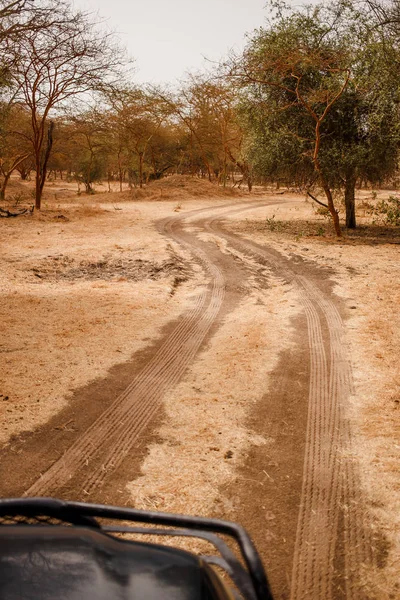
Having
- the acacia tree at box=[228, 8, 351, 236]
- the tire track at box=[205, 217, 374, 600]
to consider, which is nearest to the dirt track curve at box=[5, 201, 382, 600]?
the tire track at box=[205, 217, 374, 600]

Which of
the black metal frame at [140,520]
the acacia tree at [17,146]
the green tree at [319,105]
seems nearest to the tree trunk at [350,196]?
the green tree at [319,105]

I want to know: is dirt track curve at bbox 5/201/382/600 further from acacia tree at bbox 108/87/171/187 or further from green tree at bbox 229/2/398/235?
acacia tree at bbox 108/87/171/187

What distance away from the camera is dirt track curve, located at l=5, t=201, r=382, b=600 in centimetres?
248

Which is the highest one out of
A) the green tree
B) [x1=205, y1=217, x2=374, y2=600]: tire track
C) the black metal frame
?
the green tree

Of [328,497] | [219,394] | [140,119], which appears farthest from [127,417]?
[140,119]

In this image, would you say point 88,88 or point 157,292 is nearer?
point 157,292

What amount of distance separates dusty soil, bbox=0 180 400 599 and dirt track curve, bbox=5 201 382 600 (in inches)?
0.5

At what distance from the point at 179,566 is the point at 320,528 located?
1961 millimetres

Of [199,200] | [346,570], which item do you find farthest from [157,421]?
[199,200]

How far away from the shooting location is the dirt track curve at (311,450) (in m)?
2.48

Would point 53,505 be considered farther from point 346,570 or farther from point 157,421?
point 157,421

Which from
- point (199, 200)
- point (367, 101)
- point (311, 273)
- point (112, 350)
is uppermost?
point (367, 101)

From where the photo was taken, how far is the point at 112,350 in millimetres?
5570

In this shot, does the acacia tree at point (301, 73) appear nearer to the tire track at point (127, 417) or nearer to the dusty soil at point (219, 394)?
the dusty soil at point (219, 394)
